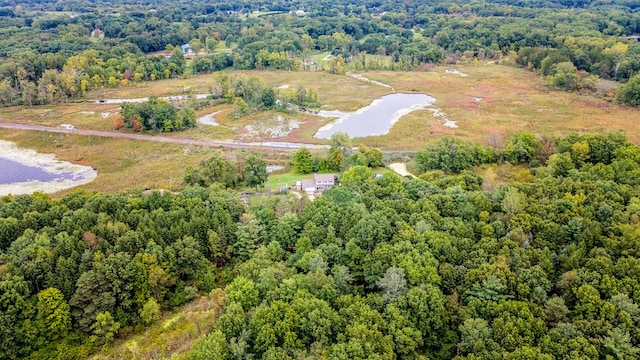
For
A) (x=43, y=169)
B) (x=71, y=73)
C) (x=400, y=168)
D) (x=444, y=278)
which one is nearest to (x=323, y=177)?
(x=400, y=168)

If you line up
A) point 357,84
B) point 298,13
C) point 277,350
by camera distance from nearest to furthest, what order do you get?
point 277,350 → point 357,84 → point 298,13

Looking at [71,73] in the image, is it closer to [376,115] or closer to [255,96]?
[255,96]

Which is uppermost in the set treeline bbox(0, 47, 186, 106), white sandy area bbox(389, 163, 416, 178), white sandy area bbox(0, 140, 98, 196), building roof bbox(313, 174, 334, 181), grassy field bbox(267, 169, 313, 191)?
treeline bbox(0, 47, 186, 106)

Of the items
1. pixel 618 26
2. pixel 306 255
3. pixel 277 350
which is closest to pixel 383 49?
pixel 618 26

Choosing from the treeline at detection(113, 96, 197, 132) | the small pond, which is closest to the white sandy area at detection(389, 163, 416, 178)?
the small pond

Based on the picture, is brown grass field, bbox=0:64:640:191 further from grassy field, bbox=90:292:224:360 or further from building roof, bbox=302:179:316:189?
grassy field, bbox=90:292:224:360

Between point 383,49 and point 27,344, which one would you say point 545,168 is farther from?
Answer: point 383,49
